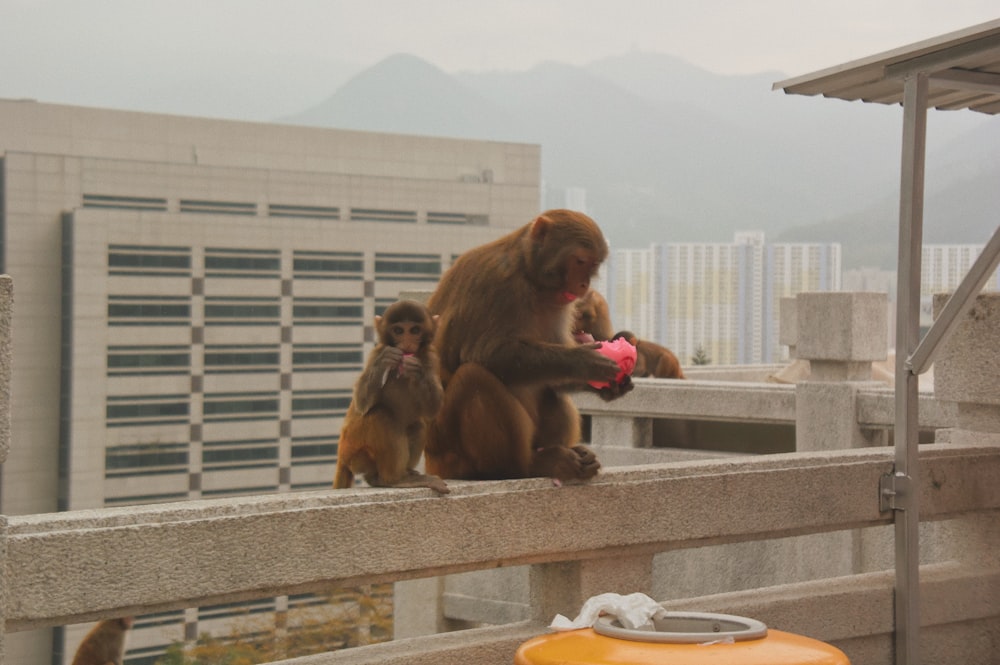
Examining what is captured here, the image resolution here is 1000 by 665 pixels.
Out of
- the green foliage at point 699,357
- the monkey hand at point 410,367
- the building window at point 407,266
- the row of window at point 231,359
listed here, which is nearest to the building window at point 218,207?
the row of window at point 231,359

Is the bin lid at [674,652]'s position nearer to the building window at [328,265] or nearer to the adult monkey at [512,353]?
the adult monkey at [512,353]

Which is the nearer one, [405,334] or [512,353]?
[405,334]

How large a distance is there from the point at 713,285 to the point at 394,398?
37760mm

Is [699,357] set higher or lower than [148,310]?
lower

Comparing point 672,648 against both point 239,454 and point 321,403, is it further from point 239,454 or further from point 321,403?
point 321,403

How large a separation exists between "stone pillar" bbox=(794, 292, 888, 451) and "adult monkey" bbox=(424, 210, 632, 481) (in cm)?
387

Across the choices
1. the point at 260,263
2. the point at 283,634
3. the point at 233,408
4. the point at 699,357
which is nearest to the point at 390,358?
the point at 699,357

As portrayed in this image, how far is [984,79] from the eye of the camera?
17.2 ft

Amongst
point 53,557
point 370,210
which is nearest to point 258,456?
point 370,210

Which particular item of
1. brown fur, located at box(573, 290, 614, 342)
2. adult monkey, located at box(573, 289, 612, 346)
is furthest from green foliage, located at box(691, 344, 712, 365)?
brown fur, located at box(573, 290, 614, 342)

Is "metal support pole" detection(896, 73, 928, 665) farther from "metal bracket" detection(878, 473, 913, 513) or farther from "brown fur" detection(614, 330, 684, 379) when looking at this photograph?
"brown fur" detection(614, 330, 684, 379)

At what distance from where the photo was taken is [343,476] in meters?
4.56

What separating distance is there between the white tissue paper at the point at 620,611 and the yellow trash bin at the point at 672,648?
0.05 metres

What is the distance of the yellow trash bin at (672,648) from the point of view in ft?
9.87
